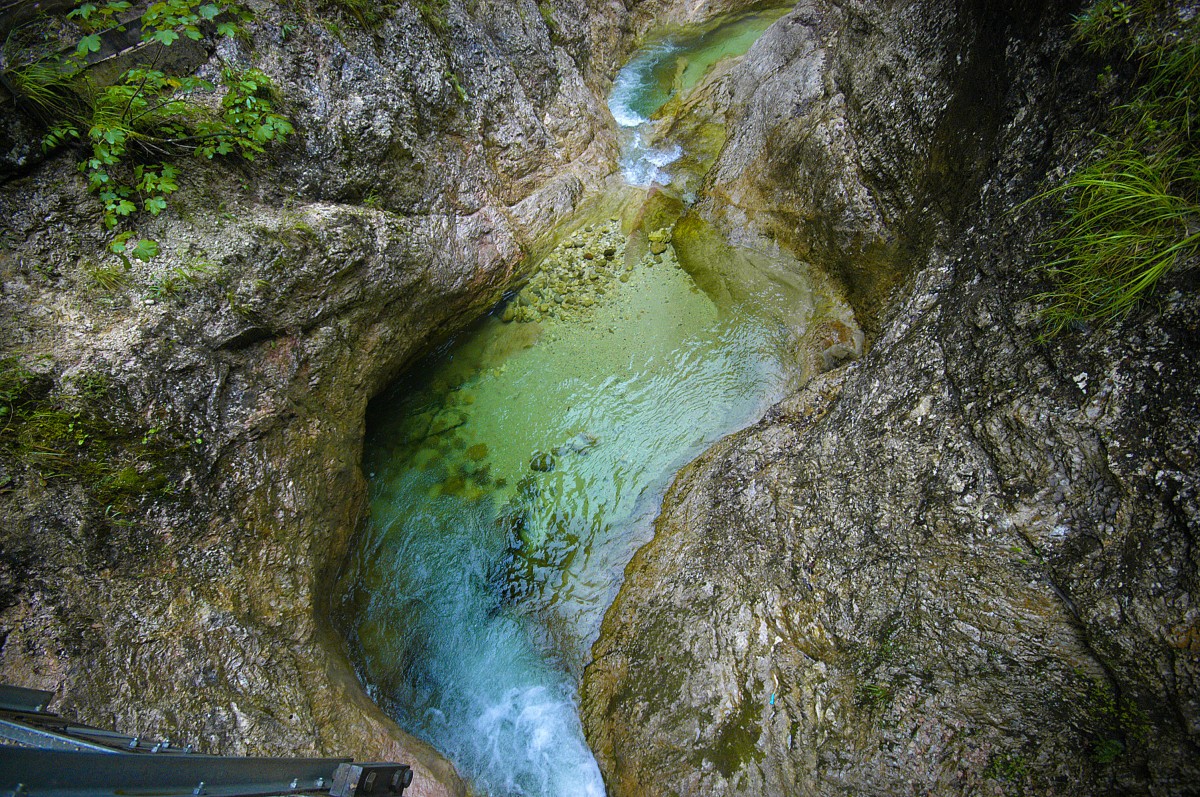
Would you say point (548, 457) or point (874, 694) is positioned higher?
point (548, 457)

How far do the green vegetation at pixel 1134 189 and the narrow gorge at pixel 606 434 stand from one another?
3 cm

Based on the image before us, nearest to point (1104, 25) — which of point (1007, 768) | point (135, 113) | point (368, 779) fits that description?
point (1007, 768)

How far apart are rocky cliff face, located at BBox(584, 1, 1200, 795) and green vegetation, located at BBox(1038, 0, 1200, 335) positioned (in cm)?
14

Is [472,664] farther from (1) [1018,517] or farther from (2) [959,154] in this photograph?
(2) [959,154]

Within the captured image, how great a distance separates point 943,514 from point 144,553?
181 inches

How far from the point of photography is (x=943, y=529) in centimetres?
285

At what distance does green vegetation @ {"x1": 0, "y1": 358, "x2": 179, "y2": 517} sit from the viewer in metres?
2.92

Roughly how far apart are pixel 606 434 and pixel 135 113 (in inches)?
171

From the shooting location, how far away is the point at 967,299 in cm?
312

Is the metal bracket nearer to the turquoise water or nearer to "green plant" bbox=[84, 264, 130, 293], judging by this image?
"green plant" bbox=[84, 264, 130, 293]

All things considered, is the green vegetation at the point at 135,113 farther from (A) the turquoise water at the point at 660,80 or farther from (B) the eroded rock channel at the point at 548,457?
(A) the turquoise water at the point at 660,80

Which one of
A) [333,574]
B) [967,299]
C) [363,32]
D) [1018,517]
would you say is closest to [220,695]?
[333,574]

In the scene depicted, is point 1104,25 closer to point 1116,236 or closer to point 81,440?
point 1116,236

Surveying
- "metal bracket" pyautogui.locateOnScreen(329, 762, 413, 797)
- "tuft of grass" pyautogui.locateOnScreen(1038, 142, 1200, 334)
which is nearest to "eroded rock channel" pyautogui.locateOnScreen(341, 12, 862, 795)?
"metal bracket" pyautogui.locateOnScreen(329, 762, 413, 797)
